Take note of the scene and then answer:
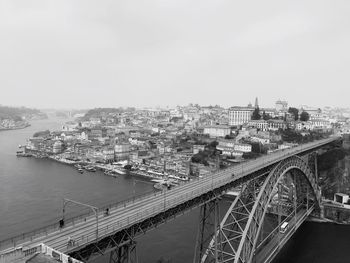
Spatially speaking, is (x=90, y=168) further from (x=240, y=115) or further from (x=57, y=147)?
(x=240, y=115)

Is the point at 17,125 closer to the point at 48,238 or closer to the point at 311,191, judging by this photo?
the point at 311,191

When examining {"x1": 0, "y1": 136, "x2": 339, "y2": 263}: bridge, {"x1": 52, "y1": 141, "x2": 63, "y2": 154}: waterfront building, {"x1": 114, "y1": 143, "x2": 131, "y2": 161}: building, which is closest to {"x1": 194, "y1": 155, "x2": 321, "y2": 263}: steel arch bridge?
{"x1": 0, "y1": 136, "x2": 339, "y2": 263}: bridge

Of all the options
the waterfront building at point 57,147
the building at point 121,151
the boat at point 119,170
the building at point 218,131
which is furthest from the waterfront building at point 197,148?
the waterfront building at point 57,147

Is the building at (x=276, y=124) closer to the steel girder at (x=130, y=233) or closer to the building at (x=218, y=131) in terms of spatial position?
the building at (x=218, y=131)

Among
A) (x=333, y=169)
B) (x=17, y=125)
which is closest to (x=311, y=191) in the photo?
(x=333, y=169)

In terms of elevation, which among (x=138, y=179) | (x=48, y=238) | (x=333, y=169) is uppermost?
(x=48, y=238)

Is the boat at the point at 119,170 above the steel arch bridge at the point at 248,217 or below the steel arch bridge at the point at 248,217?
below

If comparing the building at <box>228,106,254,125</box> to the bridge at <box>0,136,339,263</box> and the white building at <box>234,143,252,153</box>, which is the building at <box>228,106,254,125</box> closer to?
the white building at <box>234,143,252,153</box>
